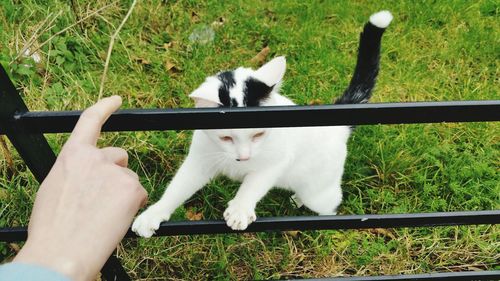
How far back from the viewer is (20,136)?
100 cm

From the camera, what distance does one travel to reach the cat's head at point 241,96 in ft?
5.12

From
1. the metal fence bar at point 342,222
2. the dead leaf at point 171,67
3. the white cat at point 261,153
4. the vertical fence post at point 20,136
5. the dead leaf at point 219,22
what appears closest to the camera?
the vertical fence post at point 20,136

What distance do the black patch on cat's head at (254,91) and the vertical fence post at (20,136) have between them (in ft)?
2.16

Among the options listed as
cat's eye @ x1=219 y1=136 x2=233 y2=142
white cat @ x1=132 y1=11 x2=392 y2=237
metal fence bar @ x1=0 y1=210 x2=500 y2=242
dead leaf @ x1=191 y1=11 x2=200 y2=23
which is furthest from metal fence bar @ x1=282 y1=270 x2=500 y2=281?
dead leaf @ x1=191 y1=11 x2=200 y2=23

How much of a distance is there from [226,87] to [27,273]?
3.22ft

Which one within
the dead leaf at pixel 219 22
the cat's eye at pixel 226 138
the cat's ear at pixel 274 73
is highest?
the dead leaf at pixel 219 22

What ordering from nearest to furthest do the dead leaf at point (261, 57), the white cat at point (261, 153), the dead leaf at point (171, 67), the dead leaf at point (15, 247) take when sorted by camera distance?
1. the white cat at point (261, 153)
2. the dead leaf at point (15, 247)
3. the dead leaf at point (171, 67)
4. the dead leaf at point (261, 57)

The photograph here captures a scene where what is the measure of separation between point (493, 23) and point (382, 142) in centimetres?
137

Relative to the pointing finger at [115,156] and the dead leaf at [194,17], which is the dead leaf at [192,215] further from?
the dead leaf at [194,17]

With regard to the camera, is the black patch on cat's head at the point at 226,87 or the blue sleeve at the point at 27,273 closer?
the blue sleeve at the point at 27,273

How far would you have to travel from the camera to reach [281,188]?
90.6 inches

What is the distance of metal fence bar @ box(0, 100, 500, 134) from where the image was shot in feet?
3.13

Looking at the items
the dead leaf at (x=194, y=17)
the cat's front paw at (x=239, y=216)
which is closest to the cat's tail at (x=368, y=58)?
the cat's front paw at (x=239, y=216)

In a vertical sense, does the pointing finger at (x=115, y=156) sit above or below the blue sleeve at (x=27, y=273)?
above
